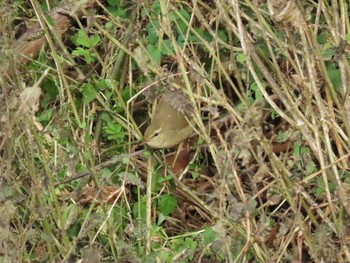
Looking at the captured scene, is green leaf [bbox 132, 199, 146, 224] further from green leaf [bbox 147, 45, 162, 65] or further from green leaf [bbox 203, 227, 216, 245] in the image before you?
green leaf [bbox 147, 45, 162, 65]

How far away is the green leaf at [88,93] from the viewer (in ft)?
14.2

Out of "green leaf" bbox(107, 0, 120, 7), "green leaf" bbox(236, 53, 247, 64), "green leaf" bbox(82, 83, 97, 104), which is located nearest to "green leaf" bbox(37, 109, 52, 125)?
"green leaf" bbox(82, 83, 97, 104)

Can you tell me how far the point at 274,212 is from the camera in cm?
382

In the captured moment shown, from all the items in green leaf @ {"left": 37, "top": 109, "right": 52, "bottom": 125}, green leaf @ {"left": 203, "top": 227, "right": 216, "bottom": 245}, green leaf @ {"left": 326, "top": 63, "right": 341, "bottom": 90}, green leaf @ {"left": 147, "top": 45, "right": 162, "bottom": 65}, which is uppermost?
green leaf @ {"left": 147, "top": 45, "right": 162, "bottom": 65}

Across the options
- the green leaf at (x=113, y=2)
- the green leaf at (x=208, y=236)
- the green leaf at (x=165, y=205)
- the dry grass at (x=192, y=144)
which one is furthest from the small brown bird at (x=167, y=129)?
the green leaf at (x=113, y=2)

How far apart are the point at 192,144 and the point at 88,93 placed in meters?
0.53

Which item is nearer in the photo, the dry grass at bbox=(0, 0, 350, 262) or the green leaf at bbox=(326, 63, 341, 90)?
the dry grass at bbox=(0, 0, 350, 262)

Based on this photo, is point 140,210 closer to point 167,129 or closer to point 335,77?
point 167,129

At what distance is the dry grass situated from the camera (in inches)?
123

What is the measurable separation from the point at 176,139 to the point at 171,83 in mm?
561

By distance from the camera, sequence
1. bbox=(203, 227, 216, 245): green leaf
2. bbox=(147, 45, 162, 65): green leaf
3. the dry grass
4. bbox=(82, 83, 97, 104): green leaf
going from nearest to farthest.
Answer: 1. the dry grass
2. bbox=(203, 227, 216, 245): green leaf
3. bbox=(147, 45, 162, 65): green leaf
4. bbox=(82, 83, 97, 104): green leaf

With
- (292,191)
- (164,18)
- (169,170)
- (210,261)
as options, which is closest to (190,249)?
(210,261)

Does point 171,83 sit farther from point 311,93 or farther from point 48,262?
point 48,262

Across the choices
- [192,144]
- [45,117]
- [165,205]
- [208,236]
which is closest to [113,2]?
[45,117]
